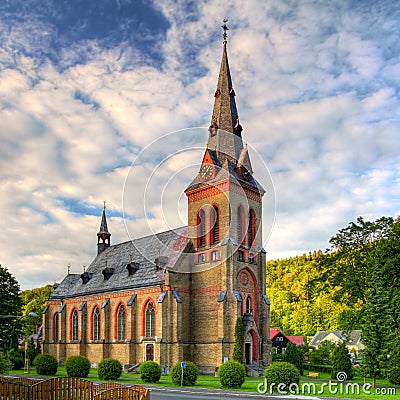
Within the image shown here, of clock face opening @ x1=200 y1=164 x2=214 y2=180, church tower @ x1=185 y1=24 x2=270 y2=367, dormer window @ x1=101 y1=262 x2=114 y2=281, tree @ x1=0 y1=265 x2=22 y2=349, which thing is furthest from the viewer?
tree @ x1=0 y1=265 x2=22 y2=349

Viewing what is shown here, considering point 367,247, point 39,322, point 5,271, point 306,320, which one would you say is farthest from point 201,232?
point 306,320

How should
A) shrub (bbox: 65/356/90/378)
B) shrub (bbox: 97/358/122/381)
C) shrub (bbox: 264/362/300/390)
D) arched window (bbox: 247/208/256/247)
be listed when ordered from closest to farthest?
1. shrub (bbox: 264/362/300/390)
2. shrub (bbox: 97/358/122/381)
3. shrub (bbox: 65/356/90/378)
4. arched window (bbox: 247/208/256/247)

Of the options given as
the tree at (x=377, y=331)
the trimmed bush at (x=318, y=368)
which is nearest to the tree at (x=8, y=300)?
the trimmed bush at (x=318, y=368)

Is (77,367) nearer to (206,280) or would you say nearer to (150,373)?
(150,373)

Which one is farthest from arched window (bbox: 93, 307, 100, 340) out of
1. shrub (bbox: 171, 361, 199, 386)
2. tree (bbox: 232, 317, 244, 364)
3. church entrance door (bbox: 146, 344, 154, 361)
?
shrub (bbox: 171, 361, 199, 386)

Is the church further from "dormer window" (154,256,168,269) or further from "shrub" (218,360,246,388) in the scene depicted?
"shrub" (218,360,246,388)

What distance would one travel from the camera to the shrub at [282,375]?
29234mm

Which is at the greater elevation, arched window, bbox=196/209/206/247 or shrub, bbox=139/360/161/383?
arched window, bbox=196/209/206/247

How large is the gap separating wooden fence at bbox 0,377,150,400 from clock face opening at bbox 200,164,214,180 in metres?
30.7

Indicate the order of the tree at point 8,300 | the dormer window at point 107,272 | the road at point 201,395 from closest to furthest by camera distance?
1. the road at point 201,395
2. the dormer window at point 107,272
3. the tree at point 8,300

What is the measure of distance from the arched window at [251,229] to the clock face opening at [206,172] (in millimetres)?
5645

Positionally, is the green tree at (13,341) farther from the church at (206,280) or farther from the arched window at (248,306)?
the arched window at (248,306)

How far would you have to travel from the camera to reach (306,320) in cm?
10525

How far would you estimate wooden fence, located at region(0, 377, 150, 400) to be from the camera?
16.7m
